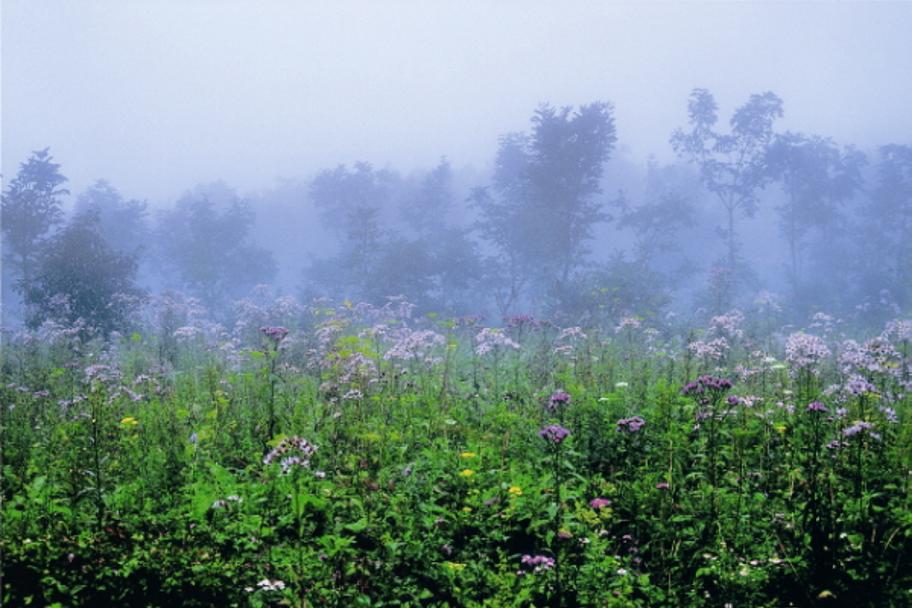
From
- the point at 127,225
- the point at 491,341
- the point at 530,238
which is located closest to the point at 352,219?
the point at 530,238

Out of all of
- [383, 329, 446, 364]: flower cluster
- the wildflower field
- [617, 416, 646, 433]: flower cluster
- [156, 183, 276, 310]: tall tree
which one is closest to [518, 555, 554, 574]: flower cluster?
the wildflower field

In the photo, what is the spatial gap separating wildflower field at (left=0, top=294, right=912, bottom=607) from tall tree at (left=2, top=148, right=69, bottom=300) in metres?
33.6

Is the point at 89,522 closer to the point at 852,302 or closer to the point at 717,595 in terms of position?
the point at 717,595

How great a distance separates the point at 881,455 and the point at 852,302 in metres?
45.1

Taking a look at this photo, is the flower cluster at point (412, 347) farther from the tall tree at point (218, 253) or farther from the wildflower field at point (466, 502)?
the tall tree at point (218, 253)

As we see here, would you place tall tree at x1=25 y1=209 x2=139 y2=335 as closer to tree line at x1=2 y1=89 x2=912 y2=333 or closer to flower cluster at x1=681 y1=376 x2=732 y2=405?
tree line at x1=2 y1=89 x2=912 y2=333

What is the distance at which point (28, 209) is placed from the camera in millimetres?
33156

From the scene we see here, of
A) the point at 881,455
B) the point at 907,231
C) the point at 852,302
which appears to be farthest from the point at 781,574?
the point at 907,231

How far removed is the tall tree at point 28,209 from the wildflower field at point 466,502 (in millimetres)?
33589

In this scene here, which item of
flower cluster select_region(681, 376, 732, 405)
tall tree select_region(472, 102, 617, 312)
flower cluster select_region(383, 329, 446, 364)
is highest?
tall tree select_region(472, 102, 617, 312)

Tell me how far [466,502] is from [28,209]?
39.2 metres

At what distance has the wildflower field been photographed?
3.43 m

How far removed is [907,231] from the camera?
4934 cm

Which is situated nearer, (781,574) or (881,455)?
(781,574)
